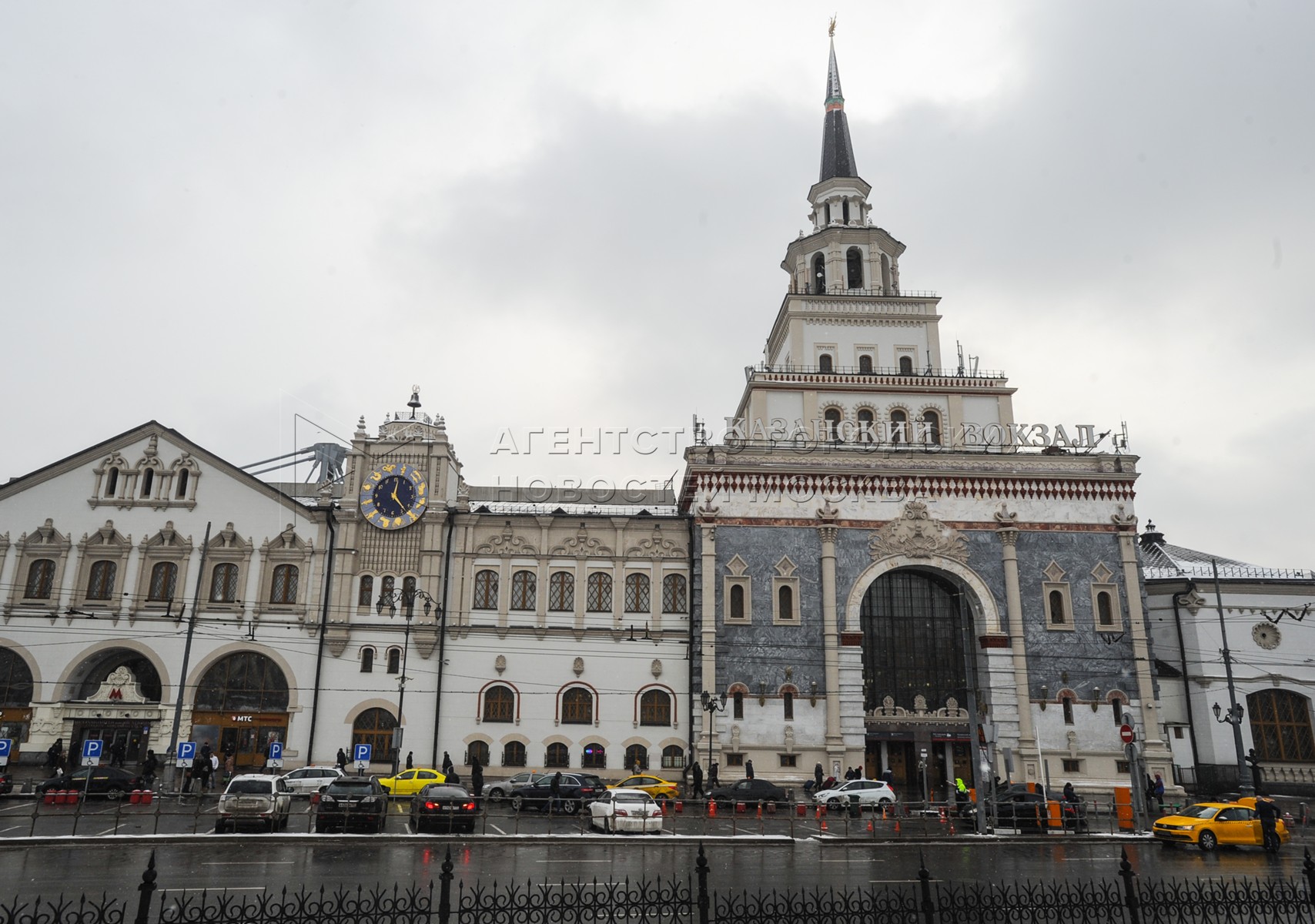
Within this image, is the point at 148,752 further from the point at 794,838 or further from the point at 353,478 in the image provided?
the point at 794,838

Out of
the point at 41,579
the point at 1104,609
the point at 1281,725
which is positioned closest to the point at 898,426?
the point at 1104,609

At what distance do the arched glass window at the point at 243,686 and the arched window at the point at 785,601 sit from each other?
2285cm

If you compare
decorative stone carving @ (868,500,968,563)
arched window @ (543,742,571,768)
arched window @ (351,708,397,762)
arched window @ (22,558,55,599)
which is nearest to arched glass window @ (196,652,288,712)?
arched window @ (351,708,397,762)

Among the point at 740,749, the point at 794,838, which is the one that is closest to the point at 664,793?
the point at 740,749

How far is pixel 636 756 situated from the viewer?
4325cm

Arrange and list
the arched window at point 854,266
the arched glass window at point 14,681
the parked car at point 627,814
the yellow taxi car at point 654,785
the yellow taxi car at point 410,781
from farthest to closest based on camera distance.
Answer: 1. the arched window at point 854,266
2. the arched glass window at point 14,681
3. the yellow taxi car at point 654,785
4. the yellow taxi car at point 410,781
5. the parked car at point 627,814

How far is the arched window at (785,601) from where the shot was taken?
4409 centimetres

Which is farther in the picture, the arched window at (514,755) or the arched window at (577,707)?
the arched window at (577,707)

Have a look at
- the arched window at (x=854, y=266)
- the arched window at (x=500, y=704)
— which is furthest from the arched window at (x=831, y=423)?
the arched window at (x=500, y=704)

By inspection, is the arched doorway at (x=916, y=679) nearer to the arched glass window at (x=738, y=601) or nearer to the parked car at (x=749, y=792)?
the arched glass window at (x=738, y=601)

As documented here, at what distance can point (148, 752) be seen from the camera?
3891 centimetres

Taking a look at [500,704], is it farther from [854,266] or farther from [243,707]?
[854,266]

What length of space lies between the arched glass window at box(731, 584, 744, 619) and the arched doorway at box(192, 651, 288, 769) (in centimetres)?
2075

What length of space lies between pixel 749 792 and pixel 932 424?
2286 cm
